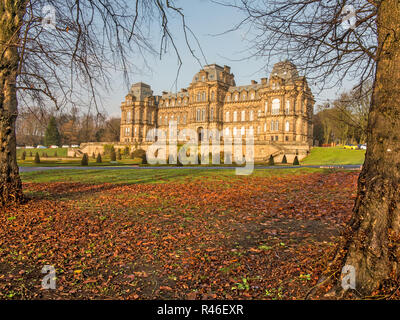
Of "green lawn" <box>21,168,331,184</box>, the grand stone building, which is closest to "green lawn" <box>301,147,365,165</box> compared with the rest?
the grand stone building

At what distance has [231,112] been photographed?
62.1 m

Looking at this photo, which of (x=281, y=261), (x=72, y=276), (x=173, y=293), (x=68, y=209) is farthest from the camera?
(x=68, y=209)

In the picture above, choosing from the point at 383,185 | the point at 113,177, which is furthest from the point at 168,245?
the point at 113,177

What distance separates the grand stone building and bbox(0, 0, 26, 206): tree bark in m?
34.3

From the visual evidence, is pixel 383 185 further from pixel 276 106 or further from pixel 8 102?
pixel 276 106

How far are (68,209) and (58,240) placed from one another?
8.48 ft

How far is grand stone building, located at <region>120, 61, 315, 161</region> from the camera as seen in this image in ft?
164

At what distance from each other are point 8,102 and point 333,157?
121ft

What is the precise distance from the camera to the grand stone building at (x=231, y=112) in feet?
164

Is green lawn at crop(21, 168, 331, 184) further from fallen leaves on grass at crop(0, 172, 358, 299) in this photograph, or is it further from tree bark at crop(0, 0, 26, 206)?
tree bark at crop(0, 0, 26, 206)

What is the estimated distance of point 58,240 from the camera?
5.56 meters

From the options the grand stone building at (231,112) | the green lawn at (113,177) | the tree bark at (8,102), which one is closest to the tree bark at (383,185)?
the tree bark at (8,102)
